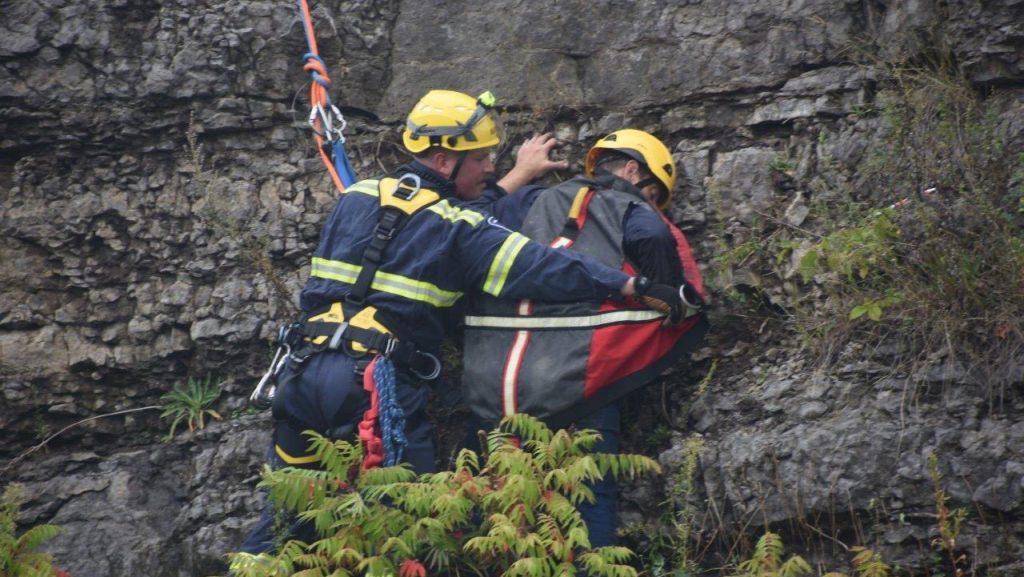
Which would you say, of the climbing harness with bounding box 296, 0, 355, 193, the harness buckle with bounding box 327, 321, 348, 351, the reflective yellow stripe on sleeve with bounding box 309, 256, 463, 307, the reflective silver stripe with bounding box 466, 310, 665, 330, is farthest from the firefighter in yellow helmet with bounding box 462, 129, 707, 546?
the climbing harness with bounding box 296, 0, 355, 193

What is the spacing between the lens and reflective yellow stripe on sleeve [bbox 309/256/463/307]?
5.77m

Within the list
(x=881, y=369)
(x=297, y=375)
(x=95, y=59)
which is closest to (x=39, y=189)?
(x=95, y=59)

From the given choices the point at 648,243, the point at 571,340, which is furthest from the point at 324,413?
the point at 648,243

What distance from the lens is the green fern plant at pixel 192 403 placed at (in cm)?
691

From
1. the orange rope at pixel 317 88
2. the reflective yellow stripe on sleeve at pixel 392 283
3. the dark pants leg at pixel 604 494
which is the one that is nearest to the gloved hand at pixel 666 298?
the dark pants leg at pixel 604 494

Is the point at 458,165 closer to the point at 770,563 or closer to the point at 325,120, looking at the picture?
the point at 325,120

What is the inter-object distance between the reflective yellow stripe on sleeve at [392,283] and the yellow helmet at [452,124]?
71 cm

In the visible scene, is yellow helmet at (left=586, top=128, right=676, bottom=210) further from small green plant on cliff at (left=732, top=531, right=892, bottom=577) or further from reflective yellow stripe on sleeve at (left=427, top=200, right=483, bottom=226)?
small green plant on cliff at (left=732, top=531, right=892, bottom=577)

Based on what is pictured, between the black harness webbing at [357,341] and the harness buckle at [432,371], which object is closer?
the black harness webbing at [357,341]

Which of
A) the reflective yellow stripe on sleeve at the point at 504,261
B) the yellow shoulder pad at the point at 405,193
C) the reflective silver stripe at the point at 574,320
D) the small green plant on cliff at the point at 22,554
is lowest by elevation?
the small green plant on cliff at the point at 22,554

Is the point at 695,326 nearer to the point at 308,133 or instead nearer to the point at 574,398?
the point at 574,398

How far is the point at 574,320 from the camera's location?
5879 millimetres

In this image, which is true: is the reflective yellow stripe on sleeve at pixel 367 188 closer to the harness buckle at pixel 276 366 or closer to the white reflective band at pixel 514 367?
the harness buckle at pixel 276 366

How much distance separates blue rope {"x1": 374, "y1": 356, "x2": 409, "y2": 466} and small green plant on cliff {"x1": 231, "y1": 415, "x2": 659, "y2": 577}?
1.52 feet
